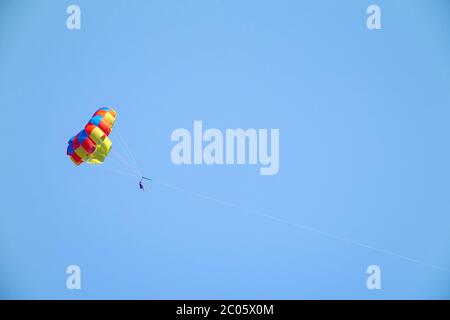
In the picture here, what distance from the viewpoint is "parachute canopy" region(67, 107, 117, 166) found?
18328mm

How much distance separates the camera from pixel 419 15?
24.0 m

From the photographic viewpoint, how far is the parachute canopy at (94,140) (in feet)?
60.1

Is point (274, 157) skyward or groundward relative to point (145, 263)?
skyward

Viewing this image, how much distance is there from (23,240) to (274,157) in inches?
333

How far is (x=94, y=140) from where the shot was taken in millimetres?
18344

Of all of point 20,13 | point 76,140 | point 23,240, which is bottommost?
point 23,240
